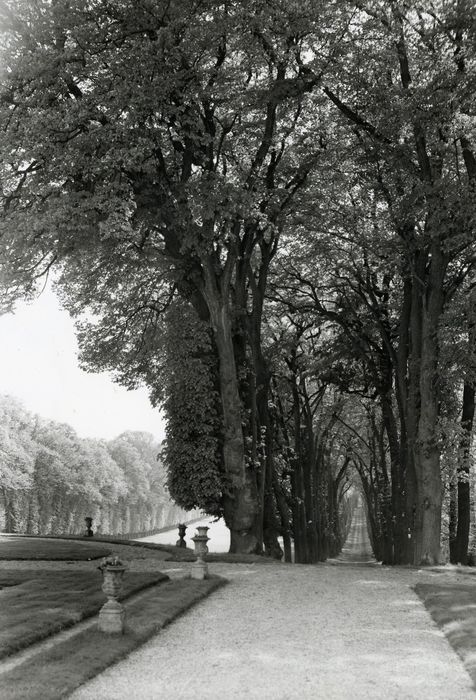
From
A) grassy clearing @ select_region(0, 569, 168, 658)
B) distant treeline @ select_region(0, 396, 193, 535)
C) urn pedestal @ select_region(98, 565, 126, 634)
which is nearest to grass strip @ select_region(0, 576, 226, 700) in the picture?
urn pedestal @ select_region(98, 565, 126, 634)

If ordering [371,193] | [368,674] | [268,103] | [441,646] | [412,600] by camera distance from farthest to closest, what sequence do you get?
[371,193] < [268,103] < [412,600] < [441,646] < [368,674]

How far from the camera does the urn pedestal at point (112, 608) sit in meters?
10.1

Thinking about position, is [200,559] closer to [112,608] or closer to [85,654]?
[112,608]

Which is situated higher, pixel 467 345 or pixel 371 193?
pixel 371 193

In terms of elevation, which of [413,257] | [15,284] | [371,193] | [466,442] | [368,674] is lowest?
[368,674]

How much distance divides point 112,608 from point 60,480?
2301 inches

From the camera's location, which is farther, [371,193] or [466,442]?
[371,193]

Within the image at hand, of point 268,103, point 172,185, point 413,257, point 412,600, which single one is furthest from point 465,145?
point 412,600

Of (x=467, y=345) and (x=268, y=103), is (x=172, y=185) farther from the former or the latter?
(x=467, y=345)

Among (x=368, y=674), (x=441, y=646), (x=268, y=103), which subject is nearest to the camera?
(x=368, y=674)

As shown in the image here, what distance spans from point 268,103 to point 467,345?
8893mm

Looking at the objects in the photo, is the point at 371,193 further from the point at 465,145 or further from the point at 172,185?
the point at 172,185

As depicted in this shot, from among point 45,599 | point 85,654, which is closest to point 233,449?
point 45,599

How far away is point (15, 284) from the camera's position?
2188 cm
